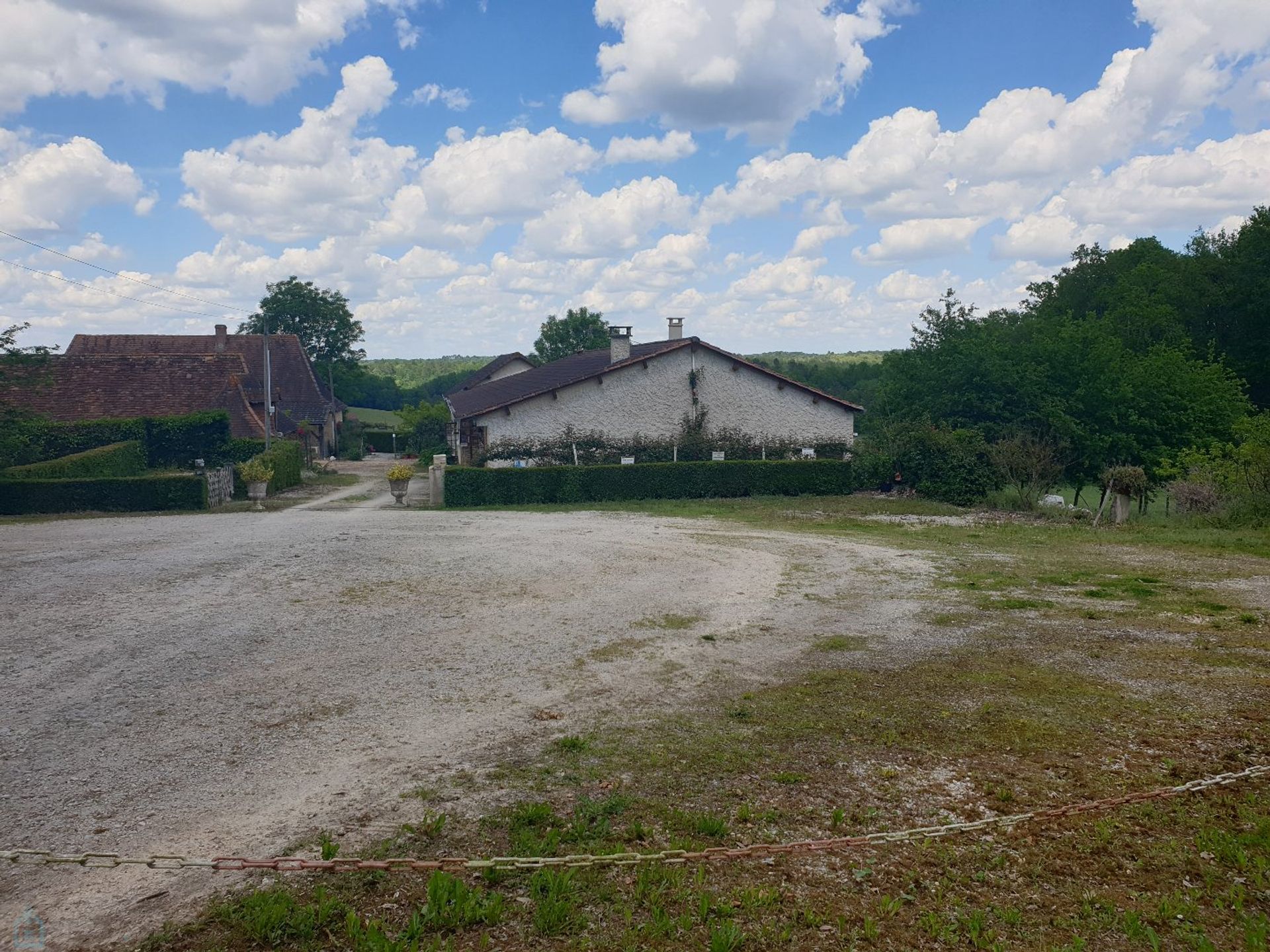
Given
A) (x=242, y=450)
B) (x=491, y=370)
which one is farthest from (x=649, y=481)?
Result: (x=491, y=370)

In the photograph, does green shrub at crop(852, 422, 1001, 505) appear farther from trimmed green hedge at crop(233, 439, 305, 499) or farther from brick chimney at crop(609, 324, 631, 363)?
trimmed green hedge at crop(233, 439, 305, 499)

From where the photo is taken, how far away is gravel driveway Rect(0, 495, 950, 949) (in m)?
5.32

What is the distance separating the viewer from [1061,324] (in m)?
41.7

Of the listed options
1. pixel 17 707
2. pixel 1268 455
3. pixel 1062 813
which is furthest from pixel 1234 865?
pixel 1268 455

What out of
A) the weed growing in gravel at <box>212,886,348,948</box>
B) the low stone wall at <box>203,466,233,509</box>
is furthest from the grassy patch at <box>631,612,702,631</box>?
the low stone wall at <box>203,466,233,509</box>

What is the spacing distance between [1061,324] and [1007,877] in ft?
138

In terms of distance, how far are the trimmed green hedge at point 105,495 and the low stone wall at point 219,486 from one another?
0.64 metres

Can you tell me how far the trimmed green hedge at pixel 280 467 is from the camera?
2944cm

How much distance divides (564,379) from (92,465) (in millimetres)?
15947

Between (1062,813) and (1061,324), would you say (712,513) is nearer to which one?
(1062,813)

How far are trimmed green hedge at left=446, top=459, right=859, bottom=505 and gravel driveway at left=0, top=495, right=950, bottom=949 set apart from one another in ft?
25.7

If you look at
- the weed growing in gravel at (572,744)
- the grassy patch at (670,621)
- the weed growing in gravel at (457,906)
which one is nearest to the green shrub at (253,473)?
the grassy patch at (670,621)

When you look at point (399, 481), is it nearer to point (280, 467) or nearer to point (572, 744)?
point (280, 467)

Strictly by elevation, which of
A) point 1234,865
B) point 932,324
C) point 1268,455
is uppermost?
point 932,324
